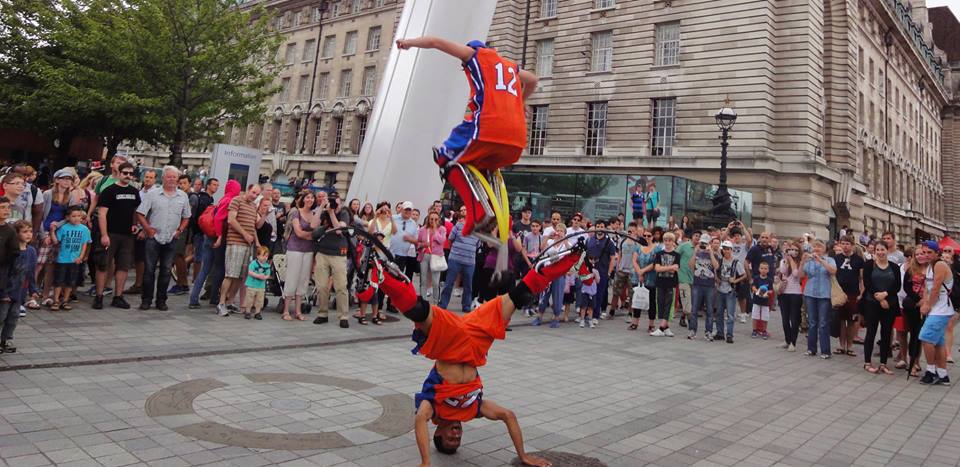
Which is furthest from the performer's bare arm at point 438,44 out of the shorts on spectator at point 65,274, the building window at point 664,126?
the building window at point 664,126

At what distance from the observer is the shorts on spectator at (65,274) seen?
8.50 metres

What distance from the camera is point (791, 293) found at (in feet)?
34.3

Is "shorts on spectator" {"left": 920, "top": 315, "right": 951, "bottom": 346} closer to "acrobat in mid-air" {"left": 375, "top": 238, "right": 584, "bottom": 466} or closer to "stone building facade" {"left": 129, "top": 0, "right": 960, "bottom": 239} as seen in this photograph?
"acrobat in mid-air" {"left": 375, "top": 238, "right": 584, "bottom": 466}

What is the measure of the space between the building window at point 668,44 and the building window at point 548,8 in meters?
7.62

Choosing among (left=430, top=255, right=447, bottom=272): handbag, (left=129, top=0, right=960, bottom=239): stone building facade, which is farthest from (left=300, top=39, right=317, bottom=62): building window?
(left=430, top=255, right=447, bottom=272): handbag

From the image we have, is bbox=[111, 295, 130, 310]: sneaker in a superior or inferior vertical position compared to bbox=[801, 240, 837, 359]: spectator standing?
inferior

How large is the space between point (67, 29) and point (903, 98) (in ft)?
196

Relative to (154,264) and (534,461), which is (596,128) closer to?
(154,264)

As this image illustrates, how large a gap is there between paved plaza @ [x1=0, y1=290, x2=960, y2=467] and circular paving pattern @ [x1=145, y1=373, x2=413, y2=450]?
0.08ft

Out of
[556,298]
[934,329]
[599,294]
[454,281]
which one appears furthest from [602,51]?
[934,329]

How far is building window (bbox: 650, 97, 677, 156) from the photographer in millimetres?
31828

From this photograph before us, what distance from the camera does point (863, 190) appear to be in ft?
123

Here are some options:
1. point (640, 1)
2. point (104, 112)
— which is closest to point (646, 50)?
point (640, 1)

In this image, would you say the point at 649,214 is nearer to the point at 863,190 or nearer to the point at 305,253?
the point at 305,253
